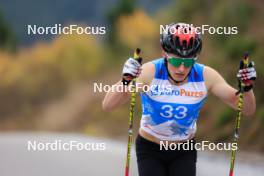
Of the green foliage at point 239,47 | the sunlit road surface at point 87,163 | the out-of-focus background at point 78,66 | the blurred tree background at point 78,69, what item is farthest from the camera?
the out-of-focus background at point 78,66

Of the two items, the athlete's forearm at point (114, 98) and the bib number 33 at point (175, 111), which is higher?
the athlete's forearm at point (114, 98)

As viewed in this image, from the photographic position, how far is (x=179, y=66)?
533 cm

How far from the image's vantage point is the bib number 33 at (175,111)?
5438 millimetres

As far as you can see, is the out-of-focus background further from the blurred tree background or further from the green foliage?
the green foliage

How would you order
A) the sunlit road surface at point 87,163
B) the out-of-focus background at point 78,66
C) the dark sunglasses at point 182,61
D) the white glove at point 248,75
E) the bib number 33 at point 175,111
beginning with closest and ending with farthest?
the dark sunglasses at point 182,61, the bib number 33 at point 175,111, the white glove at point 248,75, the sunlit road surface at point 87,163, the out-of-focus background at point 78,66

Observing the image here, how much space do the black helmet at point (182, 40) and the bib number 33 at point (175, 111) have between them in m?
0.40

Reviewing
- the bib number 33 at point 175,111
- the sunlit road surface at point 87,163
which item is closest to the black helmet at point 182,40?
the bib number 33 at point 175,111

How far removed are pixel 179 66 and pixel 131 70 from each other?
Answer: 356mm

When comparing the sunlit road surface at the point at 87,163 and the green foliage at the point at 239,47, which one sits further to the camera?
Result: the green foliage at the point at 239,47

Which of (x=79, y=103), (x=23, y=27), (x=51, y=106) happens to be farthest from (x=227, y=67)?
(x=23, y=27)

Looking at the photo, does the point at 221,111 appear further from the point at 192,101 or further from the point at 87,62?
the point at 87,62

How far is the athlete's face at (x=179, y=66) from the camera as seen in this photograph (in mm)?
5328

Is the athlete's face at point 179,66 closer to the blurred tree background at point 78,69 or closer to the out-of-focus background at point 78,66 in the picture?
the out-of-focus background at point 78,66

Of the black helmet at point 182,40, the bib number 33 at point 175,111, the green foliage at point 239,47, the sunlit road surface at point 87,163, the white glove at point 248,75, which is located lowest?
the sunlit road surface at point 87,163
